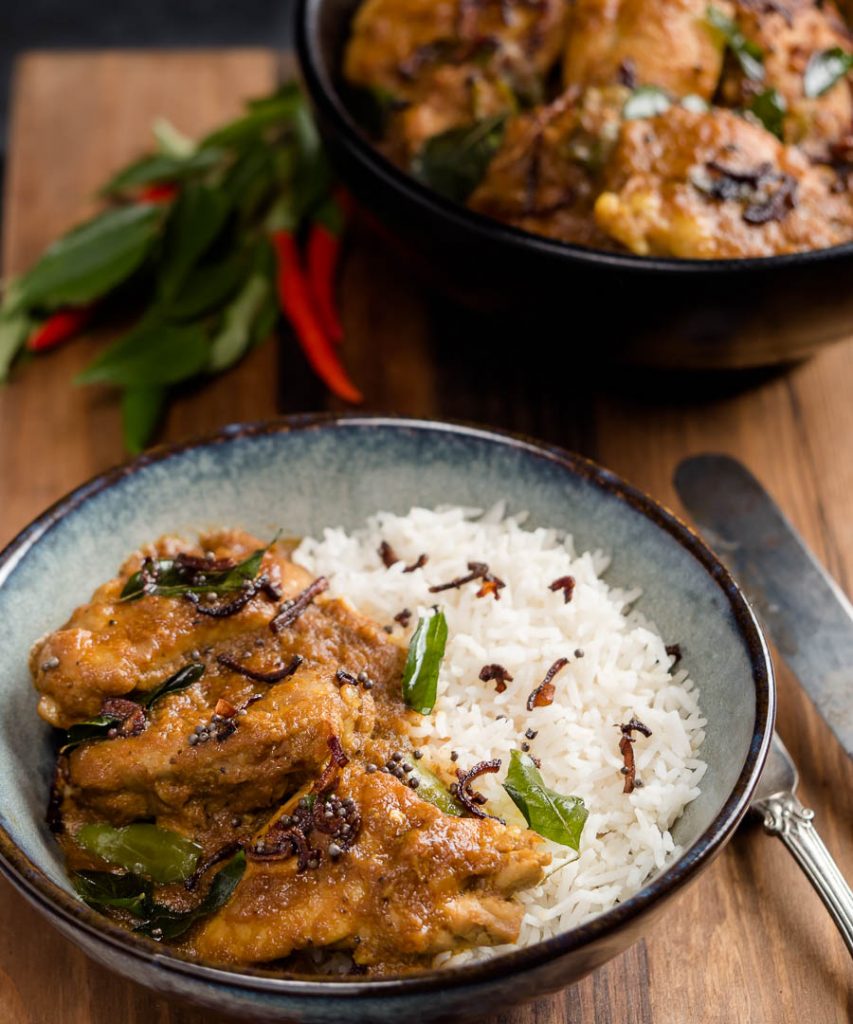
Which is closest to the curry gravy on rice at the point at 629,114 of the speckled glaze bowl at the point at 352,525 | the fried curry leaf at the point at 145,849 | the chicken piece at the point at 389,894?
the speckled glaze bowl at the point at 352,525

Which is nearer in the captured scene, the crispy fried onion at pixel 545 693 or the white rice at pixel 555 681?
the white rice at pixel 555 681

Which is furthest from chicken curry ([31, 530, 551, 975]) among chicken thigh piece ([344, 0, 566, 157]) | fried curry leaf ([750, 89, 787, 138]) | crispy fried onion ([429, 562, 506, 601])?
fried curry leaf ([750, 89, 787, 138])

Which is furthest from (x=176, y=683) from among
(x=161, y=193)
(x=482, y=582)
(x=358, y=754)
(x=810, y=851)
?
(x=161, y=193)

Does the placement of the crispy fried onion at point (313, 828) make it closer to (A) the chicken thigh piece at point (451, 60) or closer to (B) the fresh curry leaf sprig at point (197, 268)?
(B) the fresh curry leaf sprig at point (197, 268)

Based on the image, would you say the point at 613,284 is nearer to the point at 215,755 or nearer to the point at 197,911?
the point at 215,755

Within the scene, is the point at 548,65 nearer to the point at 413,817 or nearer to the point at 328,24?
the point at 328,24

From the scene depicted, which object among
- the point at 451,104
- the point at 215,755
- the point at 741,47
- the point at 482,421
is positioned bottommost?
the point at 482,421
